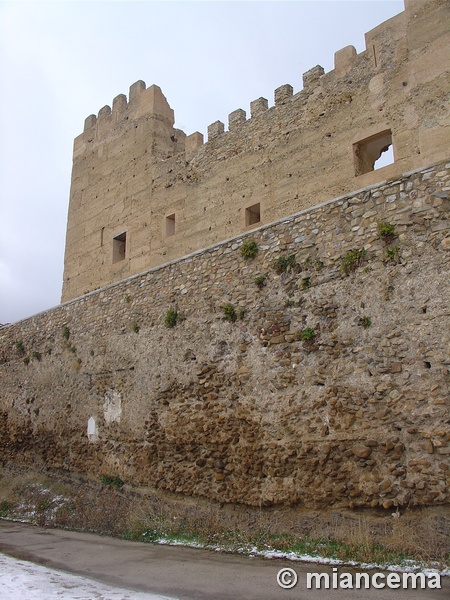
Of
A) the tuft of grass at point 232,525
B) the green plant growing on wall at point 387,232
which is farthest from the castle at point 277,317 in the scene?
the tuft of grass at point 232,525

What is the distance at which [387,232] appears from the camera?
7.74 meters

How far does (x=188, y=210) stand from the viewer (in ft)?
51.9

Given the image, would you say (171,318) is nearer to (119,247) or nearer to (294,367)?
(294,367)

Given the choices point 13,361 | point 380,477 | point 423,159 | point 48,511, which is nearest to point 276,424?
point 380,477

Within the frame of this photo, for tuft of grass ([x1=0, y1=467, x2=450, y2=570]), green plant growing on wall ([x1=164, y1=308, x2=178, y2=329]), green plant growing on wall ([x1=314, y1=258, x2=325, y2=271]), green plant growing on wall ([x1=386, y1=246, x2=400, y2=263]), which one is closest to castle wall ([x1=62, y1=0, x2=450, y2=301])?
green plant growing on wall ([x1=386, y1=246, x2=400, y2=263])

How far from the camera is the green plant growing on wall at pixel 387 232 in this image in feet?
25.3

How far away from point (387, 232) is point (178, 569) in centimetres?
519

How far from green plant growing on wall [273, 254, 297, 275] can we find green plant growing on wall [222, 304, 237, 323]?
3.58ft

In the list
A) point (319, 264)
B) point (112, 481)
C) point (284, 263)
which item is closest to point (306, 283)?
point (319, 264)

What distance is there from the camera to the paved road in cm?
521

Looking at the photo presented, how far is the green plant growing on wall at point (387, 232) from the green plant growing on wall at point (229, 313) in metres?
2.88

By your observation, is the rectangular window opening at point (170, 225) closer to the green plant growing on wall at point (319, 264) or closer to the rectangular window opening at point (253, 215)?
the rectangular window opening at point (253, 215)

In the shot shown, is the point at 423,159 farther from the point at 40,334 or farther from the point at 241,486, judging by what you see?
the point at 40,334

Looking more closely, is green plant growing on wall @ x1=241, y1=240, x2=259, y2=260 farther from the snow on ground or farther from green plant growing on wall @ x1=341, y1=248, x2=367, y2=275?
the snow on ground
